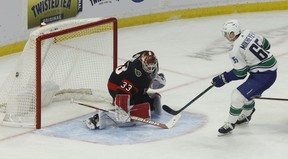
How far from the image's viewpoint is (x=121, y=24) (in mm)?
8836

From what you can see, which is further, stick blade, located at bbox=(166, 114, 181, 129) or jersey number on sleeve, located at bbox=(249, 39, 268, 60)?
stick blade, located at bbox=(166, 114, 181, 129)

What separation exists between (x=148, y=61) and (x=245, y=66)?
0.65 metres

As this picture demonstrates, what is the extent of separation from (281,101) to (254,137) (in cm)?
94

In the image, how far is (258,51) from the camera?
17.3 ft

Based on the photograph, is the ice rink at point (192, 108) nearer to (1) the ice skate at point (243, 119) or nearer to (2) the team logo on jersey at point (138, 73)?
(1) the ice skate at point (243, 119)

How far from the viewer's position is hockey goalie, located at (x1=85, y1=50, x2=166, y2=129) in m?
5.51

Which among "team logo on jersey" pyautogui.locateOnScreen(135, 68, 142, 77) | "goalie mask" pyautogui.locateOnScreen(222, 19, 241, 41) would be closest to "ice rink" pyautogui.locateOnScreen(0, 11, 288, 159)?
"team logo on jersey" pyautogui.locateOnScreen(135, 68, 142, 77)

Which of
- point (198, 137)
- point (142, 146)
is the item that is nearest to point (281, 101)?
point (198, 137)

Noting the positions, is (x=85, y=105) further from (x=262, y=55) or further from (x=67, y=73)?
(x=262, y=55)

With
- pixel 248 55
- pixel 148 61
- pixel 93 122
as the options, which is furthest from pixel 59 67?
pixel 248 55

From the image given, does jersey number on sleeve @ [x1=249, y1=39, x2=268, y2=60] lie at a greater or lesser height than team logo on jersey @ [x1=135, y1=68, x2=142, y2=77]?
greater

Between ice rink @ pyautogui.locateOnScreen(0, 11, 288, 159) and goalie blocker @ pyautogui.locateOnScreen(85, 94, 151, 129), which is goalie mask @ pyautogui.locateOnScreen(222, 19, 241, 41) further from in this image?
goalie blocker @ pyautogui.locateOnScreen(85, 94, 151, 129)

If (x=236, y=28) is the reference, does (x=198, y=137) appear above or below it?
below

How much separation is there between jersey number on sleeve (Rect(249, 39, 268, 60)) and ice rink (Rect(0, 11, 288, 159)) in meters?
0.53
